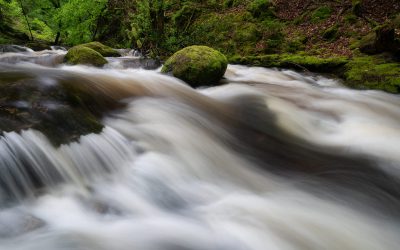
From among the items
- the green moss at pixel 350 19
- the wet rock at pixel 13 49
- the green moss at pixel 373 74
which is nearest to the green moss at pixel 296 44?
the green moss at pixel 350 19

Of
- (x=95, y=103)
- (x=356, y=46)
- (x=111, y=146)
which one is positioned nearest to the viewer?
(x=111, y=146)

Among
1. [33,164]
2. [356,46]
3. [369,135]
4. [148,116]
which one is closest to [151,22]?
[356,46]

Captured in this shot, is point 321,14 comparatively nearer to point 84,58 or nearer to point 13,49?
point 84,58

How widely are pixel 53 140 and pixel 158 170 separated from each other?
112 cm

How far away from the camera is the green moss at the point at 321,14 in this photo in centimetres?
1241

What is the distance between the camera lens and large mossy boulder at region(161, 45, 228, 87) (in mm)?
8008

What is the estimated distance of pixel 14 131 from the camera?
3564mm

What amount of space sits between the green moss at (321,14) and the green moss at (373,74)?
4.00 meters

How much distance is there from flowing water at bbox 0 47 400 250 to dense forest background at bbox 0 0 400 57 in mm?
5648

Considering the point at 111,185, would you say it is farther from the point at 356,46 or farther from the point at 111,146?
the point at 356,46

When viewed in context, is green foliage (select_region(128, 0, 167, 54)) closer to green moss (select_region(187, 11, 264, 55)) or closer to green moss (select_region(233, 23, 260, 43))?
green moss (select_region(187, 11, 264, 55))

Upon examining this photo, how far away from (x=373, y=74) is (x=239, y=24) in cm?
640

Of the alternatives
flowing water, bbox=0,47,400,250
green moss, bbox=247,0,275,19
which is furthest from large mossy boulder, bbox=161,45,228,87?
green moss, bbox=247,0,275,19

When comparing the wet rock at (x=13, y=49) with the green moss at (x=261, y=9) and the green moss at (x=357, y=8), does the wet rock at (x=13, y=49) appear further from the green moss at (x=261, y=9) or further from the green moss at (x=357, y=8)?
the green moss at (x=357, y=8)
